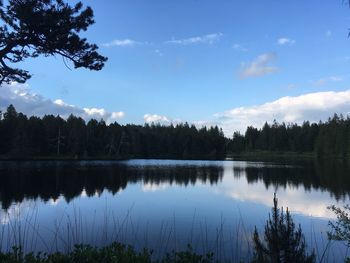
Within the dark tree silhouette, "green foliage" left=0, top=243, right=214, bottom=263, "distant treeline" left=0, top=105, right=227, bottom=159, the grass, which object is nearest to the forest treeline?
"distant treeline" left=0, top=105, right=227, bottom=159

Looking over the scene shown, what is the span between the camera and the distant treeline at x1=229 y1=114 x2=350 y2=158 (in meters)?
123

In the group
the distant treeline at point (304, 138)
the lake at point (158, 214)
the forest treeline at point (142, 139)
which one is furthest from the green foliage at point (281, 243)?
the distant treeline at point (304, 138)

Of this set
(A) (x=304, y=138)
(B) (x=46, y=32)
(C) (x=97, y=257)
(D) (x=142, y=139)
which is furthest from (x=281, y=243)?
(A) (x=304, y=138)

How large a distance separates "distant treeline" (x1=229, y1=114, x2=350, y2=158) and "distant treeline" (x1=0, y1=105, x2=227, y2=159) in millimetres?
24278

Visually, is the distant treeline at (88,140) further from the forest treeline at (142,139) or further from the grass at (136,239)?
the grass at (136,239)

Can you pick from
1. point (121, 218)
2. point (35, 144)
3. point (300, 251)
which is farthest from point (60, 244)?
point (35, 144)

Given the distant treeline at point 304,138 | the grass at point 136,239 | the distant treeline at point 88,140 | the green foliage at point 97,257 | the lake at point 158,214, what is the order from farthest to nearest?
the distant treeline at point 304,138 < the distant treeline at point 88,140 < the lake at point 158,214 < the grass at point 136,239 < the green foliage at point 97,257

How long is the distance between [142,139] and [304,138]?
63.4m

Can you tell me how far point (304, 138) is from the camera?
155625mm

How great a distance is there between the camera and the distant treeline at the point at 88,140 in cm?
9581

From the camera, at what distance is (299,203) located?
92.6 ft

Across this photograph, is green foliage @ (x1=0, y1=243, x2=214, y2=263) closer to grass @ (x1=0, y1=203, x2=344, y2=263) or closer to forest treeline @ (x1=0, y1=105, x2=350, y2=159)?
grass @ (x1=0, y1=203, x2=344, y2=263)

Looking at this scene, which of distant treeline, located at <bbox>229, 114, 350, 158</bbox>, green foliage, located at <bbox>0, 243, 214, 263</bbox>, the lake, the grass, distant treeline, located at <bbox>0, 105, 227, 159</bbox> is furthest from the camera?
distant treeline, located at <bbox>229, 114, 350, 158</bbox>

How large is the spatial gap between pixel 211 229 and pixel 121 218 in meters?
5.17
